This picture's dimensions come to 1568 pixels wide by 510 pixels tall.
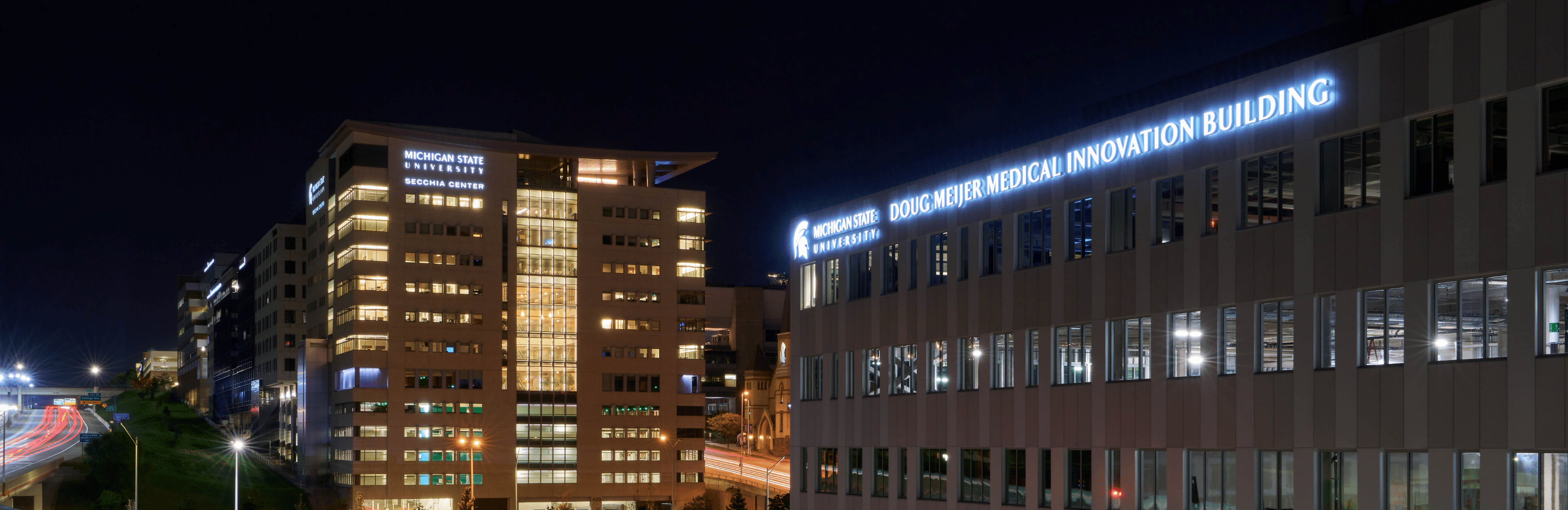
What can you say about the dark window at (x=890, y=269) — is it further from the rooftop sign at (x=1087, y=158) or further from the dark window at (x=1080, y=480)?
the dark window at (x=1080, y=480)

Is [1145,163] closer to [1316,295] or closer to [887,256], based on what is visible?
[1316,295]

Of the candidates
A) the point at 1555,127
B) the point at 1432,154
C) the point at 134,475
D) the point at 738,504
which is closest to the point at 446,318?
the point at 134,475

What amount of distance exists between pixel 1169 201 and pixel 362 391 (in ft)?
453

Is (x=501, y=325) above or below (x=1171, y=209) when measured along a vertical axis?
below

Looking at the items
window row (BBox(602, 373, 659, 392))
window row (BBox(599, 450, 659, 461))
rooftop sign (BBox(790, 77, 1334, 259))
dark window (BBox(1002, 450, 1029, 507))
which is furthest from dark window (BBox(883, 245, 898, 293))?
window row (BBox(602, 373, 659, 392))

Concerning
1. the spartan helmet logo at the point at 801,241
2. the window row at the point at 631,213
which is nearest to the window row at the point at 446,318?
the window row at the point at 631,213

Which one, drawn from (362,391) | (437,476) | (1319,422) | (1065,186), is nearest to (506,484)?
(437,476)

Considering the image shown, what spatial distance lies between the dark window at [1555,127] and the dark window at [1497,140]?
2.98ft

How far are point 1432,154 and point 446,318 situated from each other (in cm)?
14863

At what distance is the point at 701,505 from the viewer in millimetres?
147625

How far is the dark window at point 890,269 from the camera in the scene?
57.3 m

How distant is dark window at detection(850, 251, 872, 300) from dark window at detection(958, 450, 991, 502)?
10248 mm

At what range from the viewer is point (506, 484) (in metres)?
168

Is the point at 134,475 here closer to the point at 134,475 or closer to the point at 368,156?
the point at 134,475
